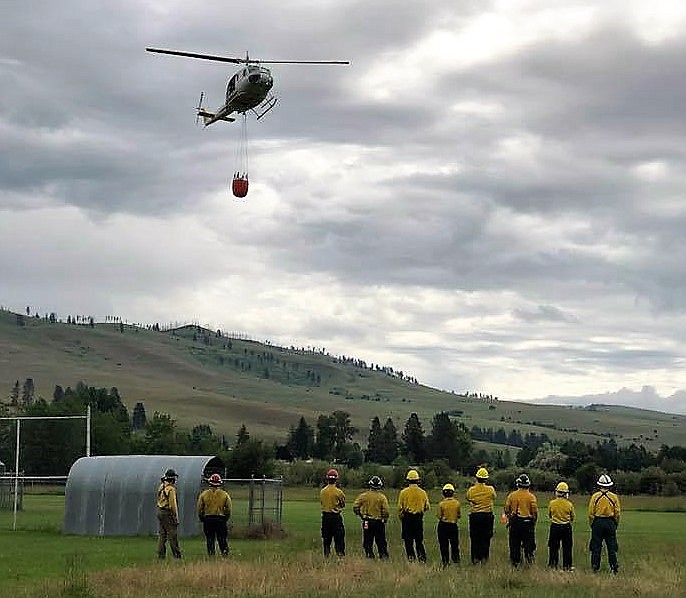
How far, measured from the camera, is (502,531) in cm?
4119

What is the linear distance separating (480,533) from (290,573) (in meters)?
5.41

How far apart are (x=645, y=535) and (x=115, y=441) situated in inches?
2273

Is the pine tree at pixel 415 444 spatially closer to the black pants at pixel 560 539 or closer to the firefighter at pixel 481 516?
the firefighter at pixel 481 516

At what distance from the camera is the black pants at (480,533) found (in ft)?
81.3

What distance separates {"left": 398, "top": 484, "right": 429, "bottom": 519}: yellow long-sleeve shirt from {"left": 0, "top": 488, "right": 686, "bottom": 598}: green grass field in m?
1.04

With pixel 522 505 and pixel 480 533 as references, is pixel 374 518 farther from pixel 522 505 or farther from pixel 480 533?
pixel 522 505

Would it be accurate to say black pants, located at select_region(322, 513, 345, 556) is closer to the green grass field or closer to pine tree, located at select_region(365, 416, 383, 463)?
the green grass field

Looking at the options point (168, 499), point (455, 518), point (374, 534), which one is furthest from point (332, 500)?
point (168, 499)

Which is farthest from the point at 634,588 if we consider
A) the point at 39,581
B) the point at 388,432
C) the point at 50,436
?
the point at 388,432

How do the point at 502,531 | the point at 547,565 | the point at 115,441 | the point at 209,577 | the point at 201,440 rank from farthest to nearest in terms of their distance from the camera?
the point at 201,440 < the point at 115,441 < the point at 502,531 < the point at 547,565 < the point at 209,577

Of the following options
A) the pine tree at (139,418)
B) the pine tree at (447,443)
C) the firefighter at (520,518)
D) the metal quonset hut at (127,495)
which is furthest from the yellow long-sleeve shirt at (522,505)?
the pine tree at (139,418)

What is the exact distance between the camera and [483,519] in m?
24.7

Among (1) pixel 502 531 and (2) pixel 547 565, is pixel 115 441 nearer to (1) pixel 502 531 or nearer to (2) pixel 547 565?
(1) pixel 502 531

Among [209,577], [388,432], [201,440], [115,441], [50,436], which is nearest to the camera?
[209,577]
